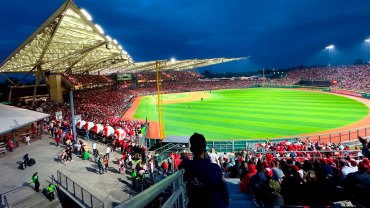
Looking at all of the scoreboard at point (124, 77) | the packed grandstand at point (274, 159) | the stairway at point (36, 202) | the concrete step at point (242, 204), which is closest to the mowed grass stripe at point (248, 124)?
the packed grandstand at point (274, 159)

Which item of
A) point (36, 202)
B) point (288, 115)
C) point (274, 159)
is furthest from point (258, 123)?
point (36, 202)

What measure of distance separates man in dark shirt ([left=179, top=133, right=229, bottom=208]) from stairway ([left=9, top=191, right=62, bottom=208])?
11.3m

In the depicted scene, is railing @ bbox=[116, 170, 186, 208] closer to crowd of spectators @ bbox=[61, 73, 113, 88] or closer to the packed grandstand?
the packed grandstand

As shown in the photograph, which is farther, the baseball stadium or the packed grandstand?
the packed grandstand

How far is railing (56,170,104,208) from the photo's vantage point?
11471 millimetres

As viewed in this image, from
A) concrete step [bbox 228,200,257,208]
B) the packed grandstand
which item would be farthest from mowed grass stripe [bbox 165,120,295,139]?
concrete step [bbox 228,200,257,208]

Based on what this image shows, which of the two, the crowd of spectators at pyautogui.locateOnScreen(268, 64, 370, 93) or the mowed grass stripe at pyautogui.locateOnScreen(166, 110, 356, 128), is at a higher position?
the crowd of spectators at pyautogui.locateOnScreen(268, 64, 370, 93)

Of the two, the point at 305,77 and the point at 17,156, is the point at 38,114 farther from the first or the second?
the point at 305,77

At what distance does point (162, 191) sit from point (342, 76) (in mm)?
86703

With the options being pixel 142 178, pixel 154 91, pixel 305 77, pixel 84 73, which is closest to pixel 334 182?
pixel 142 178

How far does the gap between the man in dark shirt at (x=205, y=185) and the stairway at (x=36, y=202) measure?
36.9 feet

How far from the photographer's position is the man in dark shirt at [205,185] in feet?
9.21

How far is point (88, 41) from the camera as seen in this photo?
28.0 meters

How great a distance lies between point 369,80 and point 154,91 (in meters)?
56.1
